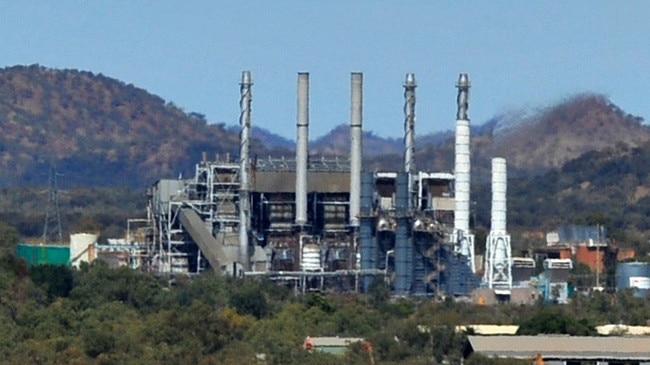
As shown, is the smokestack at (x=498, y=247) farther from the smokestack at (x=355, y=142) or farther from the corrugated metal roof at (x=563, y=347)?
the corrugated metal roof at (x=563, y=347)

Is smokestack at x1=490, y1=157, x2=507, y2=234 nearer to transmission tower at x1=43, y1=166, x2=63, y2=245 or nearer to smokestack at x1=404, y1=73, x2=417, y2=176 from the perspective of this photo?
smokestack at x1=404, y1=73, x2=417, y2=176

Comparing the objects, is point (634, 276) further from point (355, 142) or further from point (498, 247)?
point (355, 142)

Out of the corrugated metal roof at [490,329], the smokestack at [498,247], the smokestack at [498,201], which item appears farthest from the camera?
the smokestack at [498,201]

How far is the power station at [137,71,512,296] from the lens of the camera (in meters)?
96.7

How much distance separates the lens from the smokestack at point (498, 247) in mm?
99375

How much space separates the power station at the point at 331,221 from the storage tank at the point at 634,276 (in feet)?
22.6

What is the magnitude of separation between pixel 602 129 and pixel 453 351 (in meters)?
90.0

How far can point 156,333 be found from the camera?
218 ft

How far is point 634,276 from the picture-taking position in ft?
346

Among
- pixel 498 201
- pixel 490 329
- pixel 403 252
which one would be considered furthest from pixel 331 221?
pixel 490 329

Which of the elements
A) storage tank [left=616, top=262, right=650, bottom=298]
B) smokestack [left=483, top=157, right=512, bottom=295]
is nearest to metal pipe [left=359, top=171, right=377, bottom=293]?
smokestack [left=483, top=157, right=512, bottom=295]

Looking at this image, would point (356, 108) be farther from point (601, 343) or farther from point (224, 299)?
point (601, 343)

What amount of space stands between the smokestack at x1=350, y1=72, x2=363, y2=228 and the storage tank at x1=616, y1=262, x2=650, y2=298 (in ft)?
42.6

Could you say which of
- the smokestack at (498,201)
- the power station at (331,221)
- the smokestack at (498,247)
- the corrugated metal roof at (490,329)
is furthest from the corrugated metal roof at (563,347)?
the smokestack at (498,201)
